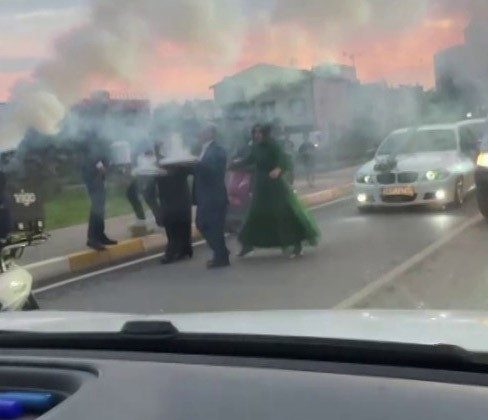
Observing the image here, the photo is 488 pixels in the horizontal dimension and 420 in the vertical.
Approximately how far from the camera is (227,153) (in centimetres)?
930

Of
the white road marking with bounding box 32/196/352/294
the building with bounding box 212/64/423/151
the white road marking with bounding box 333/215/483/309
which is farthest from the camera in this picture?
the building with bounding box 212/64/423/151

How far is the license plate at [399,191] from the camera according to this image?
38.9 ft

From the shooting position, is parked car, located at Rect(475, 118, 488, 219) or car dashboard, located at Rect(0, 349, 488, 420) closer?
car dashboard, located at Rect(0, 349, 488, 420)

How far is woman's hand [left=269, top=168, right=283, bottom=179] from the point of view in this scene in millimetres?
8866

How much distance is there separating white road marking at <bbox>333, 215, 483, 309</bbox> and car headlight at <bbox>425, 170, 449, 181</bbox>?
47.1 inches

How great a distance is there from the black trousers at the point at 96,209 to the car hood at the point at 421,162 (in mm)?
3594

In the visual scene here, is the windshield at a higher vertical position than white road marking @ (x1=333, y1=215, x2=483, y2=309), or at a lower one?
higher

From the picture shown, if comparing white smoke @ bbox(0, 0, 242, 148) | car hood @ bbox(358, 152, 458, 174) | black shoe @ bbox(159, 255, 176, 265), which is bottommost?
black shoe @ bbox(159, 255, 176, 265)

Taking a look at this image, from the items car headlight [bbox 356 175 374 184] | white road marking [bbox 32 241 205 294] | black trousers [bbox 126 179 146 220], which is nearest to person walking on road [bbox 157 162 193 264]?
white road marking [bbox 32 241 205 294]

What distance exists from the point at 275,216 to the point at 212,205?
618 millimetres

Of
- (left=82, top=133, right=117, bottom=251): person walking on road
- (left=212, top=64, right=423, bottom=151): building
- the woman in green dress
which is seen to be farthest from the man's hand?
the woman in green dress

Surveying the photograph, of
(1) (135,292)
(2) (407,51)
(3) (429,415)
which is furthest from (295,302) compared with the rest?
(3) (429,415)

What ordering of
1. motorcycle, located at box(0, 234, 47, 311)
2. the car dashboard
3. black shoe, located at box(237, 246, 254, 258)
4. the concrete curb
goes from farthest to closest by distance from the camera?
the concrete curb
black shoe, located at box(237, 246, 254, 258)
motorcycle, located at box(0, 234, 47, 311)
the car dashboard

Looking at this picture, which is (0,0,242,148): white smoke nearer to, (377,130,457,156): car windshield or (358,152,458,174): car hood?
(358,152,458,174): car hood
